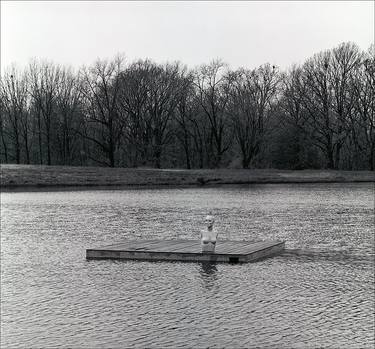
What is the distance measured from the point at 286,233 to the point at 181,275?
32.3ft

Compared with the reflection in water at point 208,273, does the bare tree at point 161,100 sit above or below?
above

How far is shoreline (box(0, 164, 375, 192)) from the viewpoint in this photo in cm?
6750

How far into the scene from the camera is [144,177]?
239ft

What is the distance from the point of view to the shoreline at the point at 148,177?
221 ft

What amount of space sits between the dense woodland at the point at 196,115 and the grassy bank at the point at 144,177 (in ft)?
18.4

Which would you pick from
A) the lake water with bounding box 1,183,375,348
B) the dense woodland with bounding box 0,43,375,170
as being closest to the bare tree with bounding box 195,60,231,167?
the dense woodland with bounding box 0,43,375,170

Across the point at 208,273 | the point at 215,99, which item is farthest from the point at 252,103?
the point at 208,273

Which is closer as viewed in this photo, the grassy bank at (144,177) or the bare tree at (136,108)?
the grassy bank at (144,177)

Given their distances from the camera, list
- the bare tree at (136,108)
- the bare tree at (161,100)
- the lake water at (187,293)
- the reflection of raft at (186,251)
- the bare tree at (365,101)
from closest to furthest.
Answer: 1. the lake water at (187,293)
2. the reflection of raft at (186,251)
3. the bare tree at (365,101)
4. the bare tree at (136,108)
5. the bare tree at (161,100)

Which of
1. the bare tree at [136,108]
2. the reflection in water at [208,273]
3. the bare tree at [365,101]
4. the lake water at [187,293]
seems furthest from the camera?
the bare tree at [136,108]

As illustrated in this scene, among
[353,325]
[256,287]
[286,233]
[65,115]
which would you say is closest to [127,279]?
[256,287]

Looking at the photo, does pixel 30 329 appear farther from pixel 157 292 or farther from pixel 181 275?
pixel 181 275

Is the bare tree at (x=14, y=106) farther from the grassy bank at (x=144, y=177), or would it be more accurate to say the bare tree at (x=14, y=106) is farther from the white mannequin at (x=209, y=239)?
the white mannequin at (x=209, y=239)

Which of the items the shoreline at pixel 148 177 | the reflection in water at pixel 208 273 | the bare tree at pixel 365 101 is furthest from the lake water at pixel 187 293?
the bare tree at pixel 365 101
